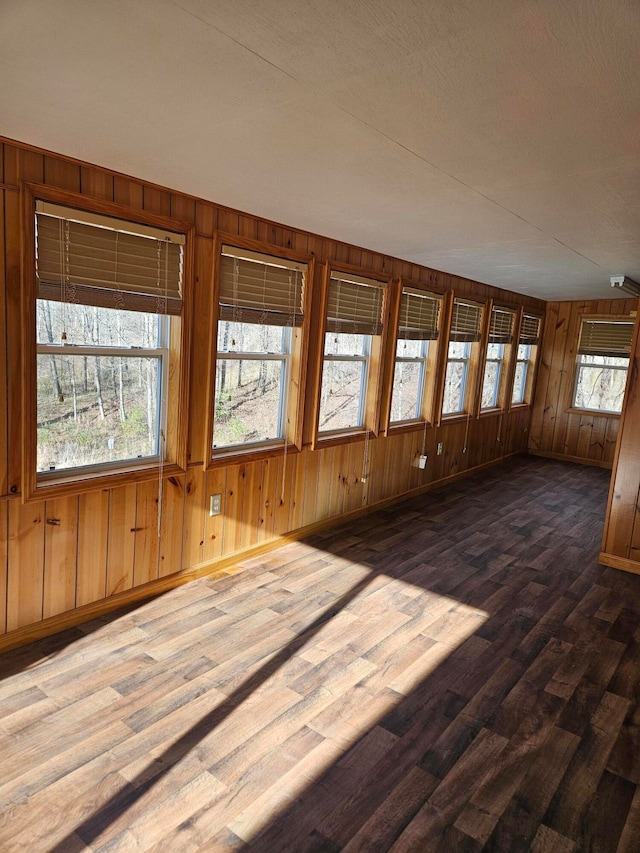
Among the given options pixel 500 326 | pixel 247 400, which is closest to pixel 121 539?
pixel 247 400

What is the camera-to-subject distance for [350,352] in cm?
477

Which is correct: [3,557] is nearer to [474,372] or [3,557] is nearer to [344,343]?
[344,343]

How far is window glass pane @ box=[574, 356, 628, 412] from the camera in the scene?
766 centimetres

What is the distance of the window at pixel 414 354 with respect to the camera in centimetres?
521

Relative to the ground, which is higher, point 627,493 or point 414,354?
point 414,354

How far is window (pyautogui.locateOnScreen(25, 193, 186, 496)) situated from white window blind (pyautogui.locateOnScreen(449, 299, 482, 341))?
11.6 ft

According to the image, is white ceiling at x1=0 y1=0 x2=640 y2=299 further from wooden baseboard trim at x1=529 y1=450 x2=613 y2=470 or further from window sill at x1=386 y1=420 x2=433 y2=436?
wooden baseboard trim at x1=529 y1=450 x2=613 y2=470

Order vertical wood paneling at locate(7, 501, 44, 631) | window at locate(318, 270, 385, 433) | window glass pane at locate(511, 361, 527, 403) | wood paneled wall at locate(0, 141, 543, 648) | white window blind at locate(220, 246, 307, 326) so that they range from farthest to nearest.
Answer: window glass pane at locate(511, 361, 527, 403) → window at locate(318, 270, 385, 433) → white window blind at locate(220, 246, 307, 326) → vertical wood paneling at locate(7, 501, 44, 631) → wood paneled wall at locate(0, 141, 543, 648)

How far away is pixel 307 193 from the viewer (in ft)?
9.69

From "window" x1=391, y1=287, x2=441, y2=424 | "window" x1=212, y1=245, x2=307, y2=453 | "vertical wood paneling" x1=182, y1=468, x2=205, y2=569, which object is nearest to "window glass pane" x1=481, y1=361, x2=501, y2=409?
"window" x1=391, y1=287, x2=441, y2=424

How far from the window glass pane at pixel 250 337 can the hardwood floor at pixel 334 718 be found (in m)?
1.53

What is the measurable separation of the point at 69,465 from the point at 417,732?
2.12m

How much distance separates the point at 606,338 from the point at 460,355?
2.64 meters

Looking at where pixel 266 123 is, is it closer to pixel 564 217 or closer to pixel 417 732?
pixel 564 217
